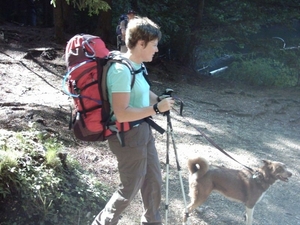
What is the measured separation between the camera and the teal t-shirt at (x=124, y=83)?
2.86 metres

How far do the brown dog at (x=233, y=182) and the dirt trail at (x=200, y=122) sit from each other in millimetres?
380

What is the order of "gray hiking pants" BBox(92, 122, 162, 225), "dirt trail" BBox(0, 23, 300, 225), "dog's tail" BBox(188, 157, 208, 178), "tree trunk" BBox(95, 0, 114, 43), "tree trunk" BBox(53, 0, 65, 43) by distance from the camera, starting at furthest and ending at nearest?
"tree trunk" BBox(95, 0, 114, 43) → "tree trunk" BBox(53, 0, 65, 43) → "dirt trail" BBox(0, 23, 300, 225) → "dog's tail" BBox(188, 157, 208, 178) → "gray hiking pants" BBox(92, 122, 162, 225)

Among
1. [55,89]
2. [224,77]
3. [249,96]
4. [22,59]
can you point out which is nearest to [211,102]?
[249,96]

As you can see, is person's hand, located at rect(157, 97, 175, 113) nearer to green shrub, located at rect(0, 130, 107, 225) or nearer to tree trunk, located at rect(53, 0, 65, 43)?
green shrub, located at rect(0, 130, 107, 225)

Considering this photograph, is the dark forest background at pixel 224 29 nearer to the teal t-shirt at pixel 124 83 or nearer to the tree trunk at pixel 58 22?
the tree trunk at pixel 58 22

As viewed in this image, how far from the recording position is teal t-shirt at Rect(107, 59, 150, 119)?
2.86 meters

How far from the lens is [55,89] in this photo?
8.33 m

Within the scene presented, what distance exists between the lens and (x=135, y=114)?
293 cm

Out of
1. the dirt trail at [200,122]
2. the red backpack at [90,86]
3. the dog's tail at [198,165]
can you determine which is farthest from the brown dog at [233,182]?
the red backpack at [90,86]

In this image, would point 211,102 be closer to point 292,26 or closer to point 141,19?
point 292,26

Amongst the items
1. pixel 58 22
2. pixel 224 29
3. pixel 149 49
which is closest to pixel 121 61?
pixel 149 49

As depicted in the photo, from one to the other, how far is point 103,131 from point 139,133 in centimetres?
30

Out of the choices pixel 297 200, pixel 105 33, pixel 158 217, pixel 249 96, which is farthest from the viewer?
pixel 105 33

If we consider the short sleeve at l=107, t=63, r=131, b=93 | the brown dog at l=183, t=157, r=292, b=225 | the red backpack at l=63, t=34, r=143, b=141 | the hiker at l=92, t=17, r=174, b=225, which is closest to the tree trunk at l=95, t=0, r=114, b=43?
the brown dog at l=183, t=157, r=292, b=225
